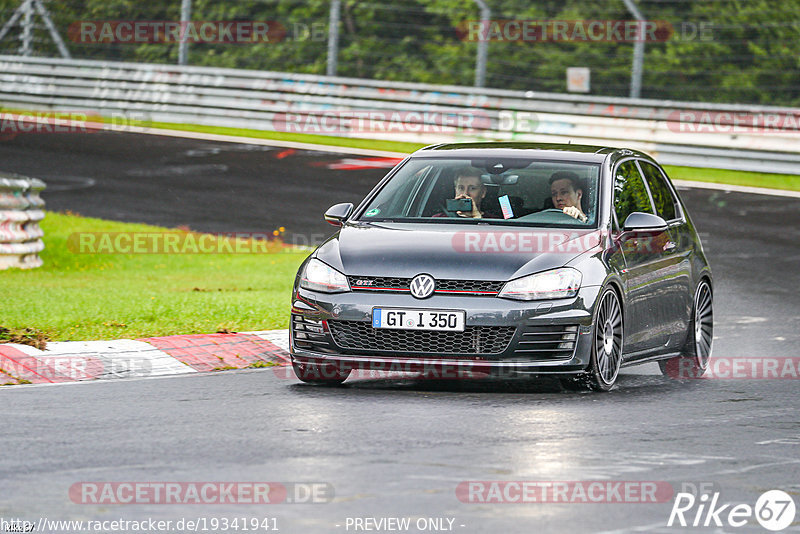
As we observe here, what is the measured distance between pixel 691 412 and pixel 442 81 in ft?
87.9

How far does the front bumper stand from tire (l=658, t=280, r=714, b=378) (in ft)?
6.59

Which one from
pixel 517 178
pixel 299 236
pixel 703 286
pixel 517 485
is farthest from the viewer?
pixel 299 236

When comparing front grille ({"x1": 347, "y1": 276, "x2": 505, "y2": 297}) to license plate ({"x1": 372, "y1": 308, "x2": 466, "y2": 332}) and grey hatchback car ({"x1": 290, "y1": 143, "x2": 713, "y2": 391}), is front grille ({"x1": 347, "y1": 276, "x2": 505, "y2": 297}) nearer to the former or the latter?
Answer: grey hatchback car ({"x1": 290, "y1": 143, "x2": 713, "y2": 391})

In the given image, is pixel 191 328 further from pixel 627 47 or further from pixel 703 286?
pixel 627 47

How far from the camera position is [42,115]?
31.8m

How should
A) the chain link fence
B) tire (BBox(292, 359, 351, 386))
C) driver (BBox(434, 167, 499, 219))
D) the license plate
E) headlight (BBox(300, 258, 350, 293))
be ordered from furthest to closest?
the chain link fence
driver (BBox(434, 167, 499, 219))
tire (BBox(292, 359, 351, 386))
headlight (BBox(300, 258, 350, 293))
the license plate

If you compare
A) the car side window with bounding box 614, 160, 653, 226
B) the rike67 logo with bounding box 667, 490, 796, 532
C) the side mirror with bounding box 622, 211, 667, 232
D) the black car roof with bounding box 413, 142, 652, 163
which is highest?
the black car roof with bounding box 413, 142, 652, 163

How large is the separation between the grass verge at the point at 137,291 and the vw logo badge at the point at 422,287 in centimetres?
303

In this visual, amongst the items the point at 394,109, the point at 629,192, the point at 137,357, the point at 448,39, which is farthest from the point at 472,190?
the point at 448,39

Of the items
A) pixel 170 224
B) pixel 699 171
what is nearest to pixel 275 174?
pixel 170 224

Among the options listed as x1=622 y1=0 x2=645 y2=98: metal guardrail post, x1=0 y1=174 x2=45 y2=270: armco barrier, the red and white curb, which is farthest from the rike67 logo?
x1=622 y1=0 x2=645 y2=98: metal guardrail post

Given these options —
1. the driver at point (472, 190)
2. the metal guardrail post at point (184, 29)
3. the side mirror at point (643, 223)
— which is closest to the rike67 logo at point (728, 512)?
the side mirror at point (643, 223)

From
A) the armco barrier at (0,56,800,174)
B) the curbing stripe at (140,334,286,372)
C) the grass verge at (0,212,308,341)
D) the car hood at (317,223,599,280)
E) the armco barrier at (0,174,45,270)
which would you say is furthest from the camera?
the armco barrier at (0,56,800,174)

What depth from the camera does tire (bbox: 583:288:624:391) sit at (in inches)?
382
